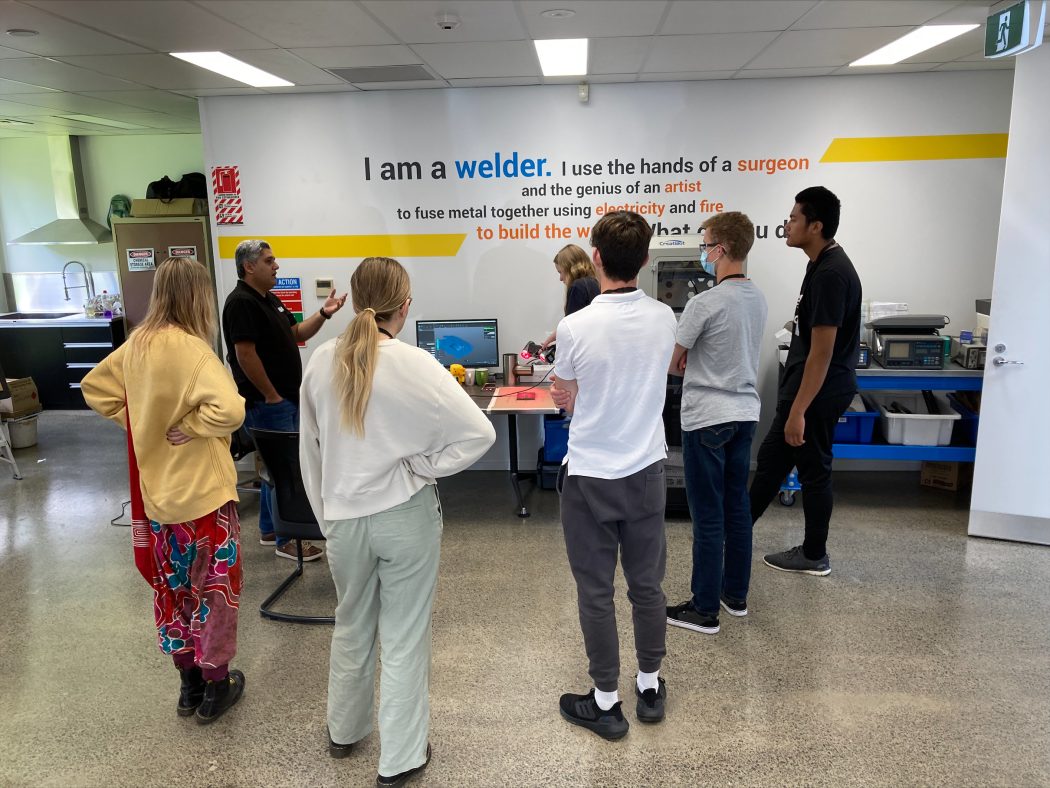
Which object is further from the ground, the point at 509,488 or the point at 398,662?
the point at 398,662

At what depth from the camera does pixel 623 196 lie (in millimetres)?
4938

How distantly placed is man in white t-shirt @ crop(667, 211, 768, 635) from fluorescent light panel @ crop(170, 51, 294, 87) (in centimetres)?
287

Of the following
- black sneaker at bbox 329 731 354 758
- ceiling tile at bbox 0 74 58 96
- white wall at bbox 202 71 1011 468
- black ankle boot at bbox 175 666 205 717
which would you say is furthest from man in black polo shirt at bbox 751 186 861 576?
ceiling tile at bbox 0 74 58 96

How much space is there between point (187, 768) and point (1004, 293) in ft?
13.8

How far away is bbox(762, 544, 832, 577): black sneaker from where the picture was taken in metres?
3.56

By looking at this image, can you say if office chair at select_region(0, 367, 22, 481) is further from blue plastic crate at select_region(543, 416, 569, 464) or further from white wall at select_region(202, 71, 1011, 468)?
blue plastic crate at select_region(543, 416, 569, 464)

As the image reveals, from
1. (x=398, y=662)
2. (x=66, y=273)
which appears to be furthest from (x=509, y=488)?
(x=66, y=273)

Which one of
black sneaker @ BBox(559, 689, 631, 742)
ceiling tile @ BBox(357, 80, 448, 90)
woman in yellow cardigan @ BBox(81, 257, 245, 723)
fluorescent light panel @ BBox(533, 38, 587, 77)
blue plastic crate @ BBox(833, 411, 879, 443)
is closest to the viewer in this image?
woman in yellow cardigan @ BBox(81, 257, 245, 723)

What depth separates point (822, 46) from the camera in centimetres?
387

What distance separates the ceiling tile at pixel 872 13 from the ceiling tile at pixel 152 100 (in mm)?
4108

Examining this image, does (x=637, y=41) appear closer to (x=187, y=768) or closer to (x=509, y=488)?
(x=509, y=488)

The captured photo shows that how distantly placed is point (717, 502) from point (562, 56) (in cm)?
269

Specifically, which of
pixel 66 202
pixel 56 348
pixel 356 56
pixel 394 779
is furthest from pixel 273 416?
pixel 66 202

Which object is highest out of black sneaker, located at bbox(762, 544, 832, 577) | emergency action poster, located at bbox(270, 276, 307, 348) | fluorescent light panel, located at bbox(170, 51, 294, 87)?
fluorescent light panel, located at bbox(170, 51, 294, 87)
